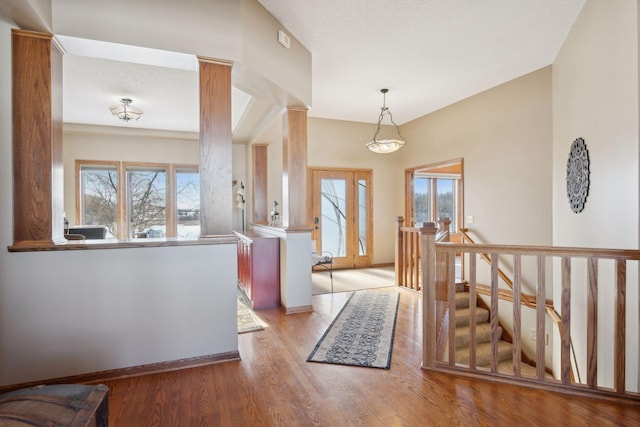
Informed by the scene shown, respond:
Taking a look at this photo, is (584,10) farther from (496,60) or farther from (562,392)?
(562,392)

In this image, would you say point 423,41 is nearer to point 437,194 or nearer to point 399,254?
point 399,254

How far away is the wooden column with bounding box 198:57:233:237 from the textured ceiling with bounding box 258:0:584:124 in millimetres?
862

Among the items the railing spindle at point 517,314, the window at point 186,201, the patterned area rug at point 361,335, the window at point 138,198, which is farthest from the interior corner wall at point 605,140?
the window at point 186,201

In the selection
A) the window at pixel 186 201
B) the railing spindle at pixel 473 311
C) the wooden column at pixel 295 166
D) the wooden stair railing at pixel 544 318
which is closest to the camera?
the wooden stair railing at pixel 544 318

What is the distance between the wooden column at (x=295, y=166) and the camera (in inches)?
151

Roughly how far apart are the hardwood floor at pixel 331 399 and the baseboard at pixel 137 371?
0.06 meters

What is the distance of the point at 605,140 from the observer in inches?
97.9

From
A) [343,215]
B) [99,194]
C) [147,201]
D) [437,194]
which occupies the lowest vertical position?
[343,215]

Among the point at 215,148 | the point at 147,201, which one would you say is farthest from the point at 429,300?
the point at 147,201

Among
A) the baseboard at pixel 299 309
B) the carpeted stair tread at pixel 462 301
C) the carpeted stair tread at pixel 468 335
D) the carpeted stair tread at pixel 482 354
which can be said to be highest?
the baseboard at pixel 299 309

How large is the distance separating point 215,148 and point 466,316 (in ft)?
12.8

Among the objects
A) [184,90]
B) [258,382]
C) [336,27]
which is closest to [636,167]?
[336,27]

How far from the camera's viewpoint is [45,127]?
7.32ft

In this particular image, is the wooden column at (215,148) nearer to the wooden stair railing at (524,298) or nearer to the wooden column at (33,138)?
the wooden column at (33,138)
